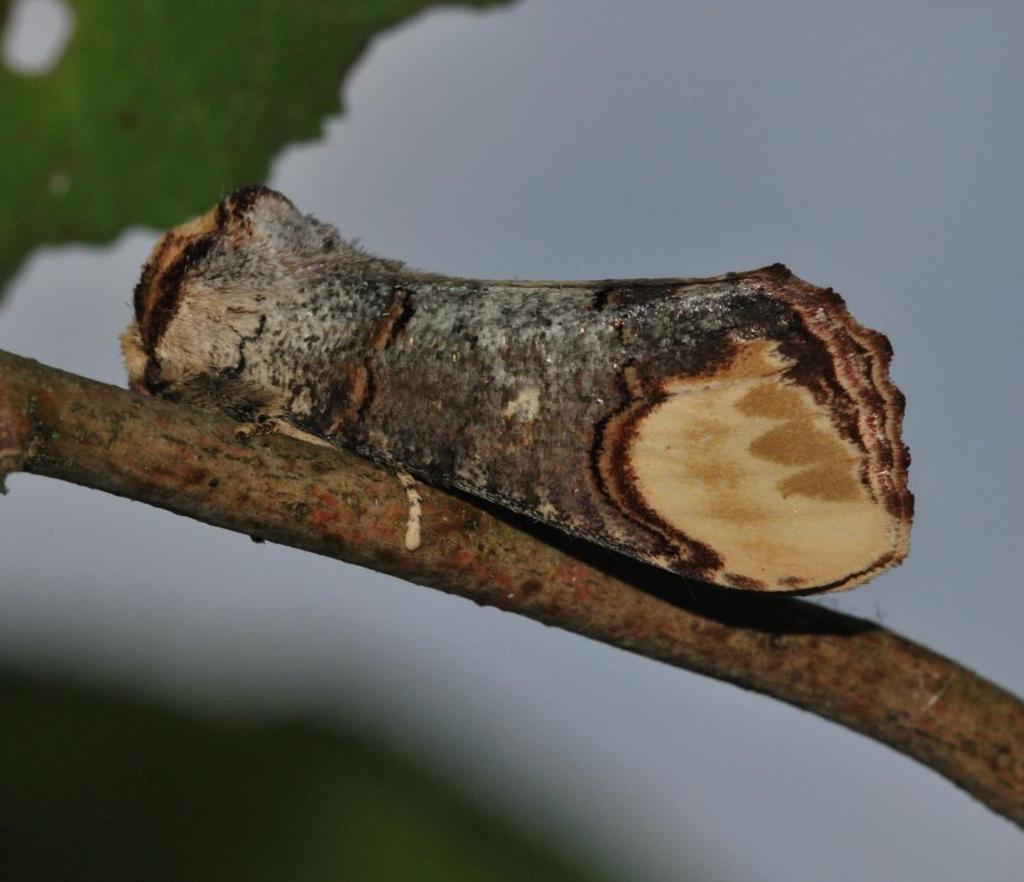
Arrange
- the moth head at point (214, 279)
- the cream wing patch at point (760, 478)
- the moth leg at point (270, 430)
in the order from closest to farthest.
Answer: the cream wing patch at point (760, 478) → the moth leg at point (270, 430) → the moth head at point (214, 279)

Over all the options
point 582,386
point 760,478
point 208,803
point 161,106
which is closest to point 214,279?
point 161,106

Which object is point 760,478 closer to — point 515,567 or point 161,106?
point 515,567

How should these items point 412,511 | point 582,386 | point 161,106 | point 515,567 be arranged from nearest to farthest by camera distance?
point 582,386 → point 412,511 → point 515,567 → point 161,106

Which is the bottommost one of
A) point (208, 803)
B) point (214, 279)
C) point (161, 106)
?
point (208, 803)

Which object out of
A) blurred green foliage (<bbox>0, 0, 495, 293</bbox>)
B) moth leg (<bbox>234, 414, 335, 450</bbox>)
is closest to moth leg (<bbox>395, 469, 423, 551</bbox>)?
moth leg (<bbox>234, 414, 335, 450</bbox>)

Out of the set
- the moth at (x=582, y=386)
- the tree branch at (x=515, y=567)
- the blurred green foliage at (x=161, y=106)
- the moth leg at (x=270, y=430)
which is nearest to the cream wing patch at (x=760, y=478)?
the moth at (x=582, y=386)

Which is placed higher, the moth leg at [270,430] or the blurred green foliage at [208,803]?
the moth leg at [270,430]

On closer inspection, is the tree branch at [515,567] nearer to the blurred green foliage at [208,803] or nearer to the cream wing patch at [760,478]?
the cream wing patch at [760,478]
